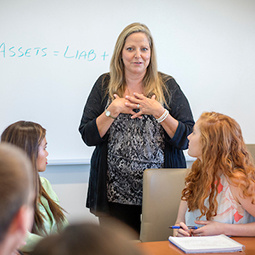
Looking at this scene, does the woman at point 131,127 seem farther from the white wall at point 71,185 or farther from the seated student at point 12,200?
the seated student at point 12,200

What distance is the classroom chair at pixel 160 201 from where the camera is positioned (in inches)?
79.6

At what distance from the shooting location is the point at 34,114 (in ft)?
9.75

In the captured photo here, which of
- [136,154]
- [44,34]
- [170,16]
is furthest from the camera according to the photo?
[170,16]

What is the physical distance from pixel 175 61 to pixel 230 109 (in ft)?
2.13

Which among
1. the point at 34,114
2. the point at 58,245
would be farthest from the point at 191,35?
the point at 58,245

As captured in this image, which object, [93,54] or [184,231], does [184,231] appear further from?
[93,54]

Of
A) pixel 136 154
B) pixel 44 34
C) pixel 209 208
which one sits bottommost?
pixel 209 208

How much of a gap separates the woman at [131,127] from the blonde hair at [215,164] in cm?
19

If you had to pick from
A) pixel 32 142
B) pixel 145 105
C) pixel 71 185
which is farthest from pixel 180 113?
pixel 71 185

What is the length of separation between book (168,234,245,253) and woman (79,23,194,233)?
620 millimetres

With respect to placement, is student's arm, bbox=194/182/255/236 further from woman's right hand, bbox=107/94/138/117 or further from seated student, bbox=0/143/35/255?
seated student, bbox=0/143/35/255

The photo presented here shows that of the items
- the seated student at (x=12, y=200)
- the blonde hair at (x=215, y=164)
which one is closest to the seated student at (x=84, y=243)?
the seated student at (x=12, y=200)

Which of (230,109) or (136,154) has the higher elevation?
(230,109)

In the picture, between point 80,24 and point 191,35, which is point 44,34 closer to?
point 80,24
